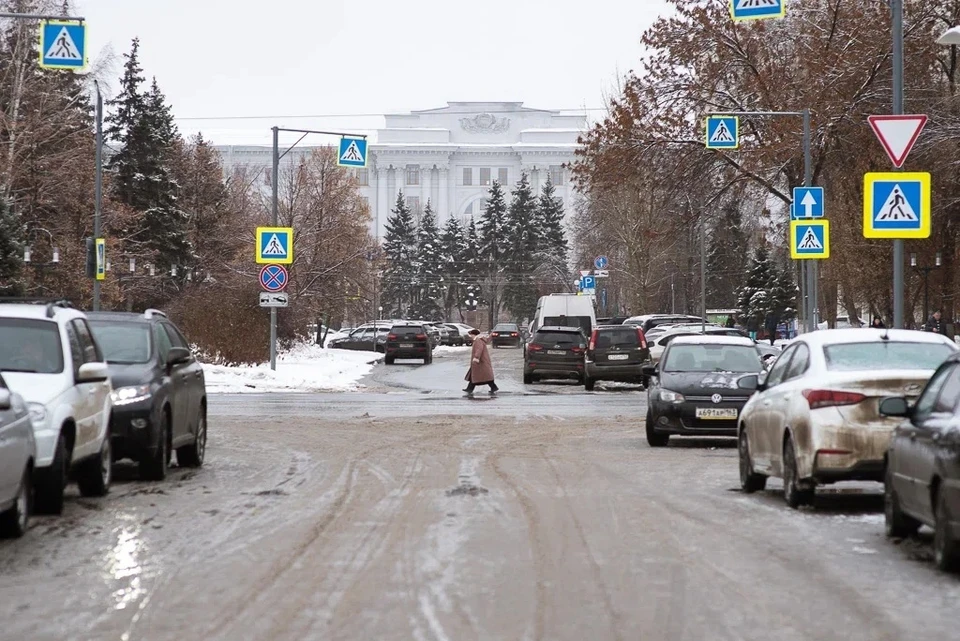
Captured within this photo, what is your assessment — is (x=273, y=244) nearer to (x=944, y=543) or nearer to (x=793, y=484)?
(x=793, y=484)

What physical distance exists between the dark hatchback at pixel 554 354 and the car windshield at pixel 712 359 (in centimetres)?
2187

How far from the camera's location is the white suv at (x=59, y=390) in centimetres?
1228

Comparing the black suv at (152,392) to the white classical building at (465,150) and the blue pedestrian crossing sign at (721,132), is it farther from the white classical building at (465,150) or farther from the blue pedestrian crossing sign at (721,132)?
the white classical building at (465,150)

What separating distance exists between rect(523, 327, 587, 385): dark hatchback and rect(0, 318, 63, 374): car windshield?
3085 cm

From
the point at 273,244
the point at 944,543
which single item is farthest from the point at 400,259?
the point at 944,543

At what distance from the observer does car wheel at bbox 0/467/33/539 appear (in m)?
11.0

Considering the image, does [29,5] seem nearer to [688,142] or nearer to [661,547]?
[688,142]

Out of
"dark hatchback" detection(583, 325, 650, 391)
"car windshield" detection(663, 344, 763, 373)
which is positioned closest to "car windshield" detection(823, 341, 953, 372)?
"car windshield" detection(663, 344, 763, 373)

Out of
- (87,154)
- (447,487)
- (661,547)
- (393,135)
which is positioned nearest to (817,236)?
(447,487)

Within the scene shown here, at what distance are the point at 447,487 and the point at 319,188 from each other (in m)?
64.9

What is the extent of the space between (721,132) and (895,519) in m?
27.1

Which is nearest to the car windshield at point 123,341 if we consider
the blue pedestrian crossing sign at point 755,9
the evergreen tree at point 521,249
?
the blue pedestrian crossing sign at point 755,9

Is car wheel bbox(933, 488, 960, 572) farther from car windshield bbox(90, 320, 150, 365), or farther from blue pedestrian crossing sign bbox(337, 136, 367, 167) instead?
blue pedestrian crossing sign bbox(337, 136, 367, 167)

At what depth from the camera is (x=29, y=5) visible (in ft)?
192
